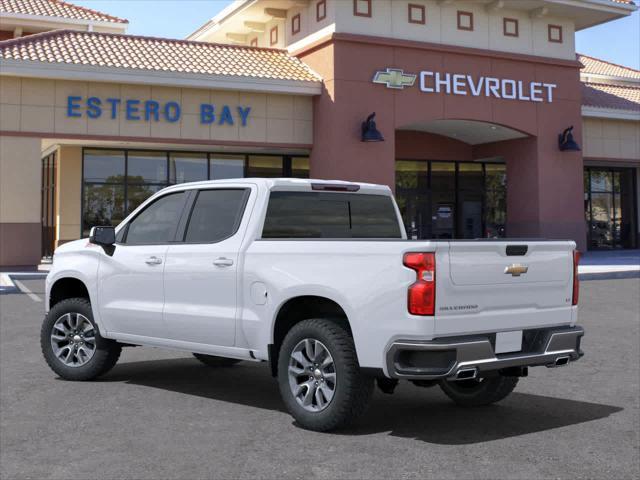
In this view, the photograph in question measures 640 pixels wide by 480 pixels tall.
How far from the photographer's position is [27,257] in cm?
2448

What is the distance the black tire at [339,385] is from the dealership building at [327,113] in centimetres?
2008

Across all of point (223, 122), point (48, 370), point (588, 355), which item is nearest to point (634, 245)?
point (223, 122)

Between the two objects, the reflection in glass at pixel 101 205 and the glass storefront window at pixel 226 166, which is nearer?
the reflection in glass at pixel 101 205

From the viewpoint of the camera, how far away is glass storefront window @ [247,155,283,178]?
101 feet

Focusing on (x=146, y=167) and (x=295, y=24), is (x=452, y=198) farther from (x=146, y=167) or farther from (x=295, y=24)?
(x=146, y=167)

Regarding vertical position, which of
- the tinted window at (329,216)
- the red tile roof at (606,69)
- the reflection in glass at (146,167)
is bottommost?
the tinted window at (329,216)

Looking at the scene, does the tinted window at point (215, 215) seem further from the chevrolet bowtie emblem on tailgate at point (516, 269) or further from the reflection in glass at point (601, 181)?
the reflection in glass at point (601, 181)

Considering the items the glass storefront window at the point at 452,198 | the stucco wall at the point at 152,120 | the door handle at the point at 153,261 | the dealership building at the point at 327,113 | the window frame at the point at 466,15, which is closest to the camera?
the door handle at the point at 153,261

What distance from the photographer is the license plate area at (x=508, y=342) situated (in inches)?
238

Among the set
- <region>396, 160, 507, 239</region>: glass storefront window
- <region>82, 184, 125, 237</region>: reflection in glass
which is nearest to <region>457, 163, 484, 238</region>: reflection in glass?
<region>396, 160, 507, 239</region>: glass storefront window

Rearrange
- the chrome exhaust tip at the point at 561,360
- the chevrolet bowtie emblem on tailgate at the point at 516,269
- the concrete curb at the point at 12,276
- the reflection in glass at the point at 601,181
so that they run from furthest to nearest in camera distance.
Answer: the reflection in glass at the point at 601,181 < the concrete curb at the point at 12,276 < the chrome exhaust tip at the point at 561,360 < the chevrolet bowtie emblem on tailgate at the point at 516,269

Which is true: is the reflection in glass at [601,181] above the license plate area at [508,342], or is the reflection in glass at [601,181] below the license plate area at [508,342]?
above

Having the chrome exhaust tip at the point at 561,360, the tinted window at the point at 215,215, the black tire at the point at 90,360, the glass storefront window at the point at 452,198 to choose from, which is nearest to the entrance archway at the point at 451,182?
the glass storefront window at the point at 452,198

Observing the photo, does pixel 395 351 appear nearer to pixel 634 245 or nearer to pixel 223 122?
pixel 223 122
